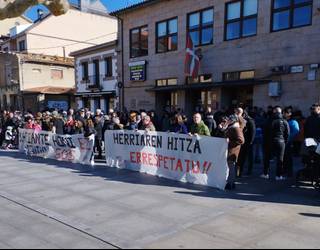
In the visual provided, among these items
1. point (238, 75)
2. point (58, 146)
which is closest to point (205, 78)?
point (238, 75)

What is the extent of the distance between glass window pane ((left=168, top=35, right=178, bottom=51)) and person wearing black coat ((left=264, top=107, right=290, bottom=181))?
35.1 ft

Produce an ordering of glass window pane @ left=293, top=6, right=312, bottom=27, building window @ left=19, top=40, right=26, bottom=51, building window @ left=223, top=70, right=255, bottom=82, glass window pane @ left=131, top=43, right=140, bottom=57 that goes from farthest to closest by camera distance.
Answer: building window @ left=19, top=40, right=26, bottom=51 → glass window pane @ left=131, top=43, right=140, bottom=57 → building window @ left=223, top=70, right=255, bottom=82 → glass window pane @ left=293, top=6, right=312, bottom=27

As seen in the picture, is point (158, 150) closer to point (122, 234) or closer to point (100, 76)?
point (122, 234)

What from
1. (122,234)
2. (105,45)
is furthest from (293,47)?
(105,45)

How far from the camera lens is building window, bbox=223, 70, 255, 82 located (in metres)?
14.2

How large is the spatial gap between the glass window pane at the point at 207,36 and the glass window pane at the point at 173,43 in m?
1.85

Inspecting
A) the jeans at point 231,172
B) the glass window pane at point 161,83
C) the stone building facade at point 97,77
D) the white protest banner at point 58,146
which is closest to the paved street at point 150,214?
the jeans at point 231,172

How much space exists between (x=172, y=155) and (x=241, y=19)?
9179mm

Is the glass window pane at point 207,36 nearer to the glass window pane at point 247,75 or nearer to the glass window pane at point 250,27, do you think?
the glass window pane at point 250,27

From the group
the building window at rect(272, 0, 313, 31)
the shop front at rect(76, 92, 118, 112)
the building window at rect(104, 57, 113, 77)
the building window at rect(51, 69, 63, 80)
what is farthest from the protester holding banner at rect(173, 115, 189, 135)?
the building window at rect(51, 69, 63, 80)

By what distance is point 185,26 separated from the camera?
16.9m

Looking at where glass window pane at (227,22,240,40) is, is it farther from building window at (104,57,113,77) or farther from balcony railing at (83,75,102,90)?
balcony railing at (83,75,102,90)

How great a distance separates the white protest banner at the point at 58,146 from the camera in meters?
10.4

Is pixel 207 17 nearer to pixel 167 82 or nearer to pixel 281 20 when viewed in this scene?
pixel 281 20
